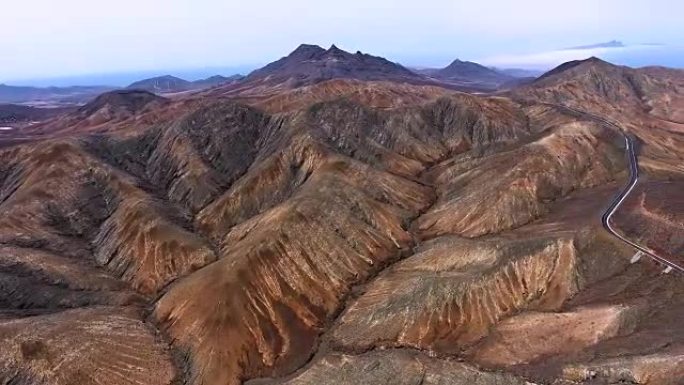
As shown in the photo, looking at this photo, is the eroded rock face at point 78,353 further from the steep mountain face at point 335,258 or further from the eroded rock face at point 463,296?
the eroded rock face at point 463,296

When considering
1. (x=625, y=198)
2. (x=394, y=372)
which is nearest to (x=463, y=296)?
(x=394, y=372)

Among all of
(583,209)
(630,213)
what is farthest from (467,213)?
(630,213)

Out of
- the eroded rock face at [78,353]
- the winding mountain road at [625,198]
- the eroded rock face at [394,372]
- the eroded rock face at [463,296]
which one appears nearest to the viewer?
the eroded rock face at [394,372]

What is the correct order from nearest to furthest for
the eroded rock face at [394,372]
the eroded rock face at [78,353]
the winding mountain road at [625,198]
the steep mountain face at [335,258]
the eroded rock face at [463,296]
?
the eroded rock face at [394,372] < the steep mountain face at [335,258] < the eroded rock face at [78,353] < the eroded rock face at [463,296] < the winding mountain road at [625,198]

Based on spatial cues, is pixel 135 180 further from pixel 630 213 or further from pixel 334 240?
pixel 630 213

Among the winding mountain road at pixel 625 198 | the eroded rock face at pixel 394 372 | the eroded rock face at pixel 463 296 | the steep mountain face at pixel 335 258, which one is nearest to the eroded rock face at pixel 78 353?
the steep mountain face at pixel 335 258

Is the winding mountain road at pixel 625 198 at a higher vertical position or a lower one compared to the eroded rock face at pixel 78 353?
higher

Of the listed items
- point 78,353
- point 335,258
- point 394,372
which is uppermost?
point 335,258

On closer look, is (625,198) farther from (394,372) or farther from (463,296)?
(394,372)

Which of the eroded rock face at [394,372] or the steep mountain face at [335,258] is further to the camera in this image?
the steep mountain face at [335,258]
